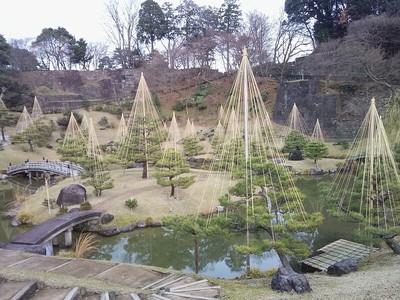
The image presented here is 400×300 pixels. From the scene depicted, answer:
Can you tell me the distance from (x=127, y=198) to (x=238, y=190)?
8.30m

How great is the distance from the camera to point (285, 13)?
3556cm

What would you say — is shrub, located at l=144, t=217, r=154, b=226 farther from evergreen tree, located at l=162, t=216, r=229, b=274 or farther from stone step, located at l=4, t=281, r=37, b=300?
stone step, located at l=4, t=281, r=37, b=300

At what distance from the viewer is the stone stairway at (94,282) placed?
502cm

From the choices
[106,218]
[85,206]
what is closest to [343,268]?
[106,218]

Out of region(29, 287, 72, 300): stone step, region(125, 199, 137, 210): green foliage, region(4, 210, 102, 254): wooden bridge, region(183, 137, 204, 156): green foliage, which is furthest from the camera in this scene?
region(183, 137, 204, 156): green foliage

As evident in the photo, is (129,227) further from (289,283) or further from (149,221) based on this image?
(289,283)

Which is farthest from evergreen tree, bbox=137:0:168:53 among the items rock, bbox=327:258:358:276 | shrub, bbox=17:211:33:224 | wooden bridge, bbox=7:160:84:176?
rock, bbox=327:258:358:276

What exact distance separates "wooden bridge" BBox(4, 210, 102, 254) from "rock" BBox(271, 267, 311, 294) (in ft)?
19.9

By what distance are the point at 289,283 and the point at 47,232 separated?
25.1ft

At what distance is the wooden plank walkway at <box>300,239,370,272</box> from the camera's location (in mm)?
8273

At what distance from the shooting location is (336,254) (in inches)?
347

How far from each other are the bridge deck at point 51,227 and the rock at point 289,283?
695 centimetres

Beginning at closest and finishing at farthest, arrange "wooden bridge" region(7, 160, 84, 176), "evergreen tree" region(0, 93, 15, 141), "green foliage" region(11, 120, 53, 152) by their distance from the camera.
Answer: "wooden bridge" region(7, 160, 84, 176)
"green foliage" region(11, 120, 53, 152)
"evergreen tree" region(0, 93, 15, 141)

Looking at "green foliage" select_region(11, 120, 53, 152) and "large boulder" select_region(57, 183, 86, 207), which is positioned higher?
"green foliage" select_region(11, 120, 53, 152)
